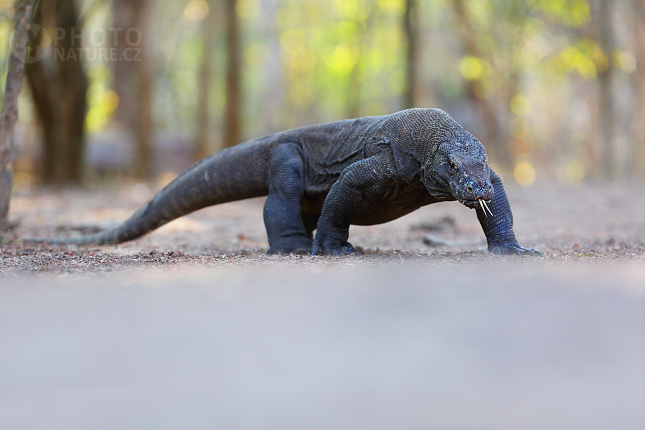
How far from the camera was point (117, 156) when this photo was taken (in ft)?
65.1

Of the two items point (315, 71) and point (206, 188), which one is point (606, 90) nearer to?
point (206, 188)

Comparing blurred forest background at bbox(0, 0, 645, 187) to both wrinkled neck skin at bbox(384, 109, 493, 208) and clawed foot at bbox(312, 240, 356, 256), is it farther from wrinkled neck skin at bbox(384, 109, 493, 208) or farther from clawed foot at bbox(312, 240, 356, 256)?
wrinkled neck skin at bbox(384, 109, 493, 208)

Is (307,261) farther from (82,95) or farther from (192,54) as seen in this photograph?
(192,54)

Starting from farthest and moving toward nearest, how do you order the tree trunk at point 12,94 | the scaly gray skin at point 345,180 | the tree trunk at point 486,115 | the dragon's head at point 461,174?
the tree trunk at point 486,115 → the tree trunk at point 12,94 → the scaly gray skin at point 345,180 → the dragon's head at point 461,174

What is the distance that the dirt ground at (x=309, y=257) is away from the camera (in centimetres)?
440

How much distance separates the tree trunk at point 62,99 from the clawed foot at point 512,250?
10970 mm

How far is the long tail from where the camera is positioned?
18.4 ft

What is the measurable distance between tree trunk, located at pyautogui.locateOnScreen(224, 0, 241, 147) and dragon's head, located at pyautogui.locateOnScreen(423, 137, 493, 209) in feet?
33.8

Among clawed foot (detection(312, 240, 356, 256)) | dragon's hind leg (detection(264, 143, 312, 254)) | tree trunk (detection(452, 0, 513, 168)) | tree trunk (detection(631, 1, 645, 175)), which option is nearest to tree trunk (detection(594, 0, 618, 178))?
tree trunk (detection(631, 1, 645, 175))

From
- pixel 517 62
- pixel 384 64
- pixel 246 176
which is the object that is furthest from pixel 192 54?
pixel 246 176

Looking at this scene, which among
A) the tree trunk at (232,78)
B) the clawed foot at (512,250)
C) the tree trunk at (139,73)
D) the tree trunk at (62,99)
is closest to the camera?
the clawed foot at (512,250)

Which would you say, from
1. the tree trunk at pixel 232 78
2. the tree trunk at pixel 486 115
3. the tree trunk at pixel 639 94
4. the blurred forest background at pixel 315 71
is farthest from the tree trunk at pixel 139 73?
the tree trunk at pixel 639 94

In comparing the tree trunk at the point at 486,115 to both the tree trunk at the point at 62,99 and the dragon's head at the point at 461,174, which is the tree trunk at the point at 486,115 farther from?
the dragon's head at the point at 461,174

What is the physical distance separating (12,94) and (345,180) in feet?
11.0
